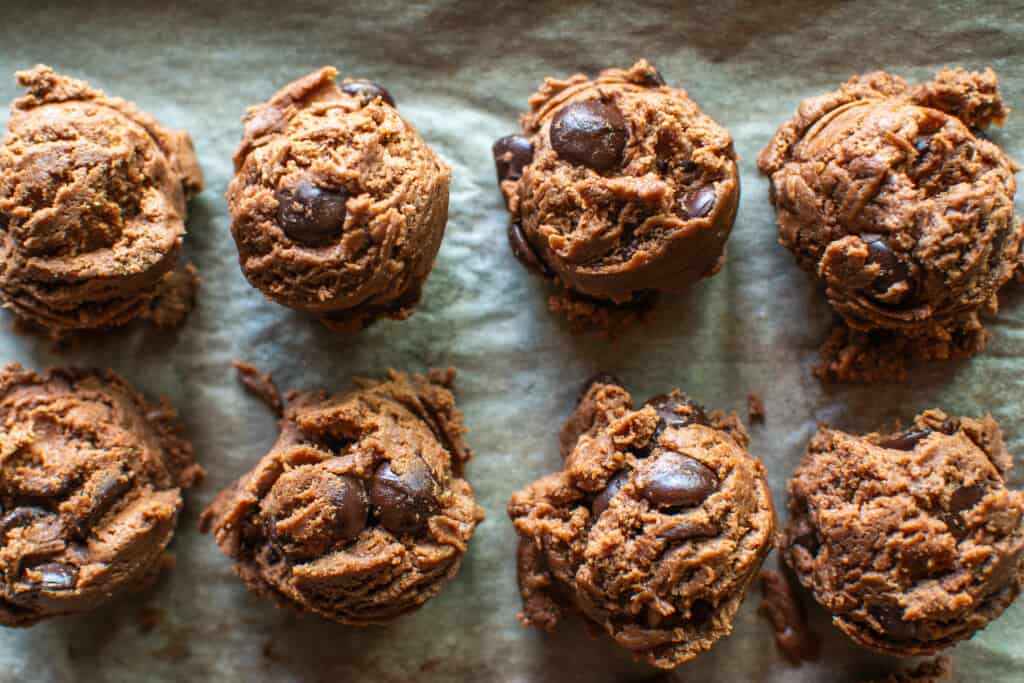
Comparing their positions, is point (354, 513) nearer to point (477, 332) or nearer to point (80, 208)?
point (477, 332)

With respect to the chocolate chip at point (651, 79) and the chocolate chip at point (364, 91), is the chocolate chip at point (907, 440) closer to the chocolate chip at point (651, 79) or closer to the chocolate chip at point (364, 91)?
the chocolate chip at point (651, 79)

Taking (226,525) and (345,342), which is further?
(345,342)

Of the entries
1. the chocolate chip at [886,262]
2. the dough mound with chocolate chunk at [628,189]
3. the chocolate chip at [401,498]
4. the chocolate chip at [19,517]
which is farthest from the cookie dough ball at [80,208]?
the chocolate chip at [886,262]

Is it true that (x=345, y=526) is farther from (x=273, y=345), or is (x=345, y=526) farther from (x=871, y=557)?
(x=871, y=557)

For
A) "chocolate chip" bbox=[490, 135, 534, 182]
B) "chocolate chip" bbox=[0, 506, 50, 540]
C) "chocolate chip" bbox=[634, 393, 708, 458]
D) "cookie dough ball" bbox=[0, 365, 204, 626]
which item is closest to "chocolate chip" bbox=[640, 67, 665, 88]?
"chocolate chip" bbox=[490, 135, 534, 182]

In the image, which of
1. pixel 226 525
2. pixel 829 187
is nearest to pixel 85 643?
pixel 226 525

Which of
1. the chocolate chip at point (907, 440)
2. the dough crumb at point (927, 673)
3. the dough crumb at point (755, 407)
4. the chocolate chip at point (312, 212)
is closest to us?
the chocolate chip at point (312, 212)
